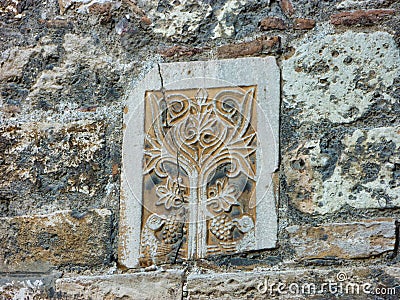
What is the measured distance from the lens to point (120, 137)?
90.1 inches

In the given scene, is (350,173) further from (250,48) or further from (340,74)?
(250,48)

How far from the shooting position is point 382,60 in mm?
2102

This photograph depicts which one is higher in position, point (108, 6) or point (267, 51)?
point (108, 6)

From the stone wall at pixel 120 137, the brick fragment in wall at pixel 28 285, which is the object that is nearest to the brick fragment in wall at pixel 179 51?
the stone wall at pixel 120 137

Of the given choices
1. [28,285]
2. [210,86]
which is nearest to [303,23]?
[210,86]

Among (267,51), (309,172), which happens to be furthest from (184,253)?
(267,51)

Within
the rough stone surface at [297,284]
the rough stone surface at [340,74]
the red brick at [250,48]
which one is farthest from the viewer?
the red brick at [250,48]

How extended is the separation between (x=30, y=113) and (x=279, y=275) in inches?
37.7

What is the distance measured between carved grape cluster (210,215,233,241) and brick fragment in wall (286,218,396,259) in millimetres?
176

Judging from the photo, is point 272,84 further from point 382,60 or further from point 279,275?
point 279,275

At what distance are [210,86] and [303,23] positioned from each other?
1.06 feet

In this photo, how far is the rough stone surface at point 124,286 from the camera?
214 cm

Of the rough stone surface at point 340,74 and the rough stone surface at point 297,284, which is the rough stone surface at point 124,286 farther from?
the rough stone surface at point 340,74

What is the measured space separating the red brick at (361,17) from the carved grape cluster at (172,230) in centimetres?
73
